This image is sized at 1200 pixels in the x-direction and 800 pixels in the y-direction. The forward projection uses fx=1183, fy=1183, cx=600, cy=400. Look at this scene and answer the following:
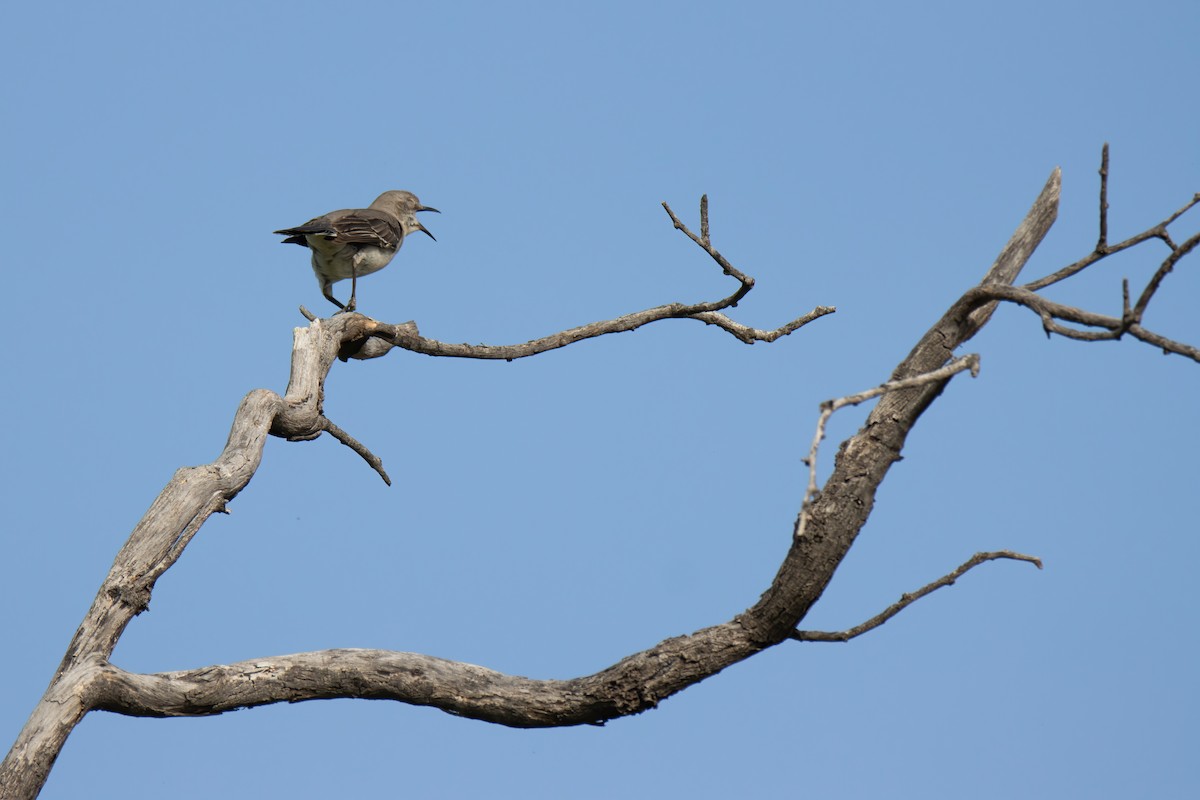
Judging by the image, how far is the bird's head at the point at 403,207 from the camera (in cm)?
923

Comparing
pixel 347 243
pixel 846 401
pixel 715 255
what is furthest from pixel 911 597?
pixel 347 243

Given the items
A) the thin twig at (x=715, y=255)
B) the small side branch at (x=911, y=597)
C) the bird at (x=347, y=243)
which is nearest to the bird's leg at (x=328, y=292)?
the bird at (x=347, y=243)

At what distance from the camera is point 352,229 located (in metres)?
7.73

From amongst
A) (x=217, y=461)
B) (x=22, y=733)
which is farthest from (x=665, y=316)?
(x=22, y=733)

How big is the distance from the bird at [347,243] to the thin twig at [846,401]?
14.8 ft

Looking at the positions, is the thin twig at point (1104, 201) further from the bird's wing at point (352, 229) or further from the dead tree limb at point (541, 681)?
the bird's wing at point (352, 229)

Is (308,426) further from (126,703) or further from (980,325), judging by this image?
(980,325)

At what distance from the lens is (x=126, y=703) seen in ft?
13.2

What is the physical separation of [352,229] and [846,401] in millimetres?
5231

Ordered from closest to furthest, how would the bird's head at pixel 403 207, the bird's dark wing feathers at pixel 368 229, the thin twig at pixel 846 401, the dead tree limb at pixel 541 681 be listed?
1. the thin twig at pixel 846 401
2. the dead tree limb at pixel 541 681
3. the bird's dark wing feathers at pixel 368 229
4. the bird's head at pixel 403 207

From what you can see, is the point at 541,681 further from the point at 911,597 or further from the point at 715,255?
the point at 715,255

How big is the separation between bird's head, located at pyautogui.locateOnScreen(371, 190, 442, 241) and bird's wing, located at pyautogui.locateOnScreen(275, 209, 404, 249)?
770 millimetres

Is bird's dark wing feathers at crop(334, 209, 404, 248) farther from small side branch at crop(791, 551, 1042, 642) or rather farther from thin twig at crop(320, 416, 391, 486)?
small side branch at crop(791, 551, 1042, 642)

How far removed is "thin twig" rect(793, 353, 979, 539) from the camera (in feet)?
9.75
